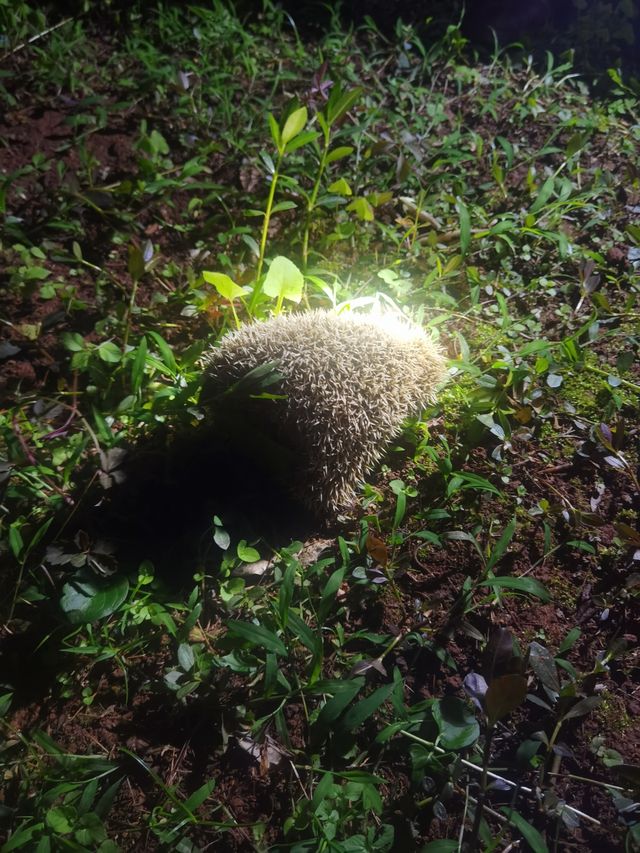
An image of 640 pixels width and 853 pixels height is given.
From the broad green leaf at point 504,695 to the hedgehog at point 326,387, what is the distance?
31.9 inches

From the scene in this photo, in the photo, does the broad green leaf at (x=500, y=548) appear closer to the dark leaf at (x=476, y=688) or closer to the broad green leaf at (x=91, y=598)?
the dark leaf at (x=476, y=688)

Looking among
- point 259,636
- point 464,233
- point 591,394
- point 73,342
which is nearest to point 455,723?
point 259,636

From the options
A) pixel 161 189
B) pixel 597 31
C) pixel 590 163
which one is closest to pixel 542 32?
pixel 597 31

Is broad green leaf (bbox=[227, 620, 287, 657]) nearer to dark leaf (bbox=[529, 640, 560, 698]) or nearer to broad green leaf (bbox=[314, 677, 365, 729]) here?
broad green leaf (bbox=[314, 677, 365, 729])

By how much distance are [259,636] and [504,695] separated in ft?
2.18

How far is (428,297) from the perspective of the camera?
9.49 feet

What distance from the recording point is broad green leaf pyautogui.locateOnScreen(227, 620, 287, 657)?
1699 millimetres

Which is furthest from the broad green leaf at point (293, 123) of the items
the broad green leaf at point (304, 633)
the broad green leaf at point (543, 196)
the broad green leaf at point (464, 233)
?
the broad green leaf at point (304, 633)

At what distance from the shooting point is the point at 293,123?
7.67 feet

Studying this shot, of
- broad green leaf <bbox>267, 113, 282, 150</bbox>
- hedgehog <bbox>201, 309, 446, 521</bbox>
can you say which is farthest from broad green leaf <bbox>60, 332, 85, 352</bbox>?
A: broad green leaf <bbox>267, 113, 282, 150</bbox>

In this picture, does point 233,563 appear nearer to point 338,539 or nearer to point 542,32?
point 338,539

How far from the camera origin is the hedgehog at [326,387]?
79.1 inches

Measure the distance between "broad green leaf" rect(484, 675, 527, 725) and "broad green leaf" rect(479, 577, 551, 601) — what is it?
376 mm

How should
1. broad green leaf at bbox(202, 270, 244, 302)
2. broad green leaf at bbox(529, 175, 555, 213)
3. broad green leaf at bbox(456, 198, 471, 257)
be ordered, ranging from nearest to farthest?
broad green leaf at bbox(202, 270, 244, 302)
broad green leaf at bbox(456, 198, 471, 257)
broad green leaf at bbox(529, 175, 555, 213)
